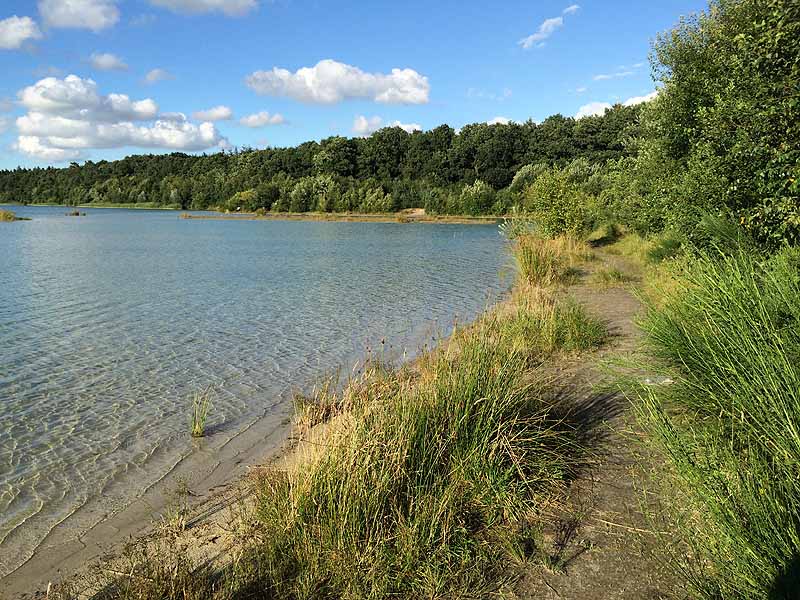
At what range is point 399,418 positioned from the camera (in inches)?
182

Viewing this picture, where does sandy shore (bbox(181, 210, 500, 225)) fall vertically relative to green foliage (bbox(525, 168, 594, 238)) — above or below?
below

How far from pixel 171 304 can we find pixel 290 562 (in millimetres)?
14832

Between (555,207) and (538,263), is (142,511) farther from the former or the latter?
(555,207)

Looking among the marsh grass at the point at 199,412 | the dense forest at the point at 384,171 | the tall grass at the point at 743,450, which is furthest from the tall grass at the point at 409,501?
the dense forest at the point at 384,171

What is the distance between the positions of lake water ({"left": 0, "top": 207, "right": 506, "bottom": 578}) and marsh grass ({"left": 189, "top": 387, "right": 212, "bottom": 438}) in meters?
0.13

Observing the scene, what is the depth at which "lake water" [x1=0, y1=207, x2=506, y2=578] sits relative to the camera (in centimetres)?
645

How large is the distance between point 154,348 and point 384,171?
323 feet

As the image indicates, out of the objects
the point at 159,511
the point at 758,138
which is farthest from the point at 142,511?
the point at 758,138

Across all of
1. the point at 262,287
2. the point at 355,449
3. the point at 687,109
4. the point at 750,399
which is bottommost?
the point at 262,287

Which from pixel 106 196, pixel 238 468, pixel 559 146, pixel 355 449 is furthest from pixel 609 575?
pixel 106 196

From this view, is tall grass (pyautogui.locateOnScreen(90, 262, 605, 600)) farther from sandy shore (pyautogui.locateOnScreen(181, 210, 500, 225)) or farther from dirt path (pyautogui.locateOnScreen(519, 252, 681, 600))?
sandy shore (pyautogui.locateOnScreen(181, 210, 500, 225))

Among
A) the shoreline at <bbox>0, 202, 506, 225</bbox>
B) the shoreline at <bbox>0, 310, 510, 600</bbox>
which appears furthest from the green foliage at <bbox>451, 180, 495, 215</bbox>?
the shoreline at <bbox>0, 310, 510, 600</bbox>

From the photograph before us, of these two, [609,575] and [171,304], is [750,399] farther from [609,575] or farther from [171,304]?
[171,304]

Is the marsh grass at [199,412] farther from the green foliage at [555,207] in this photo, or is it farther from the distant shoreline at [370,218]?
the distant shoreline at [370,218]
